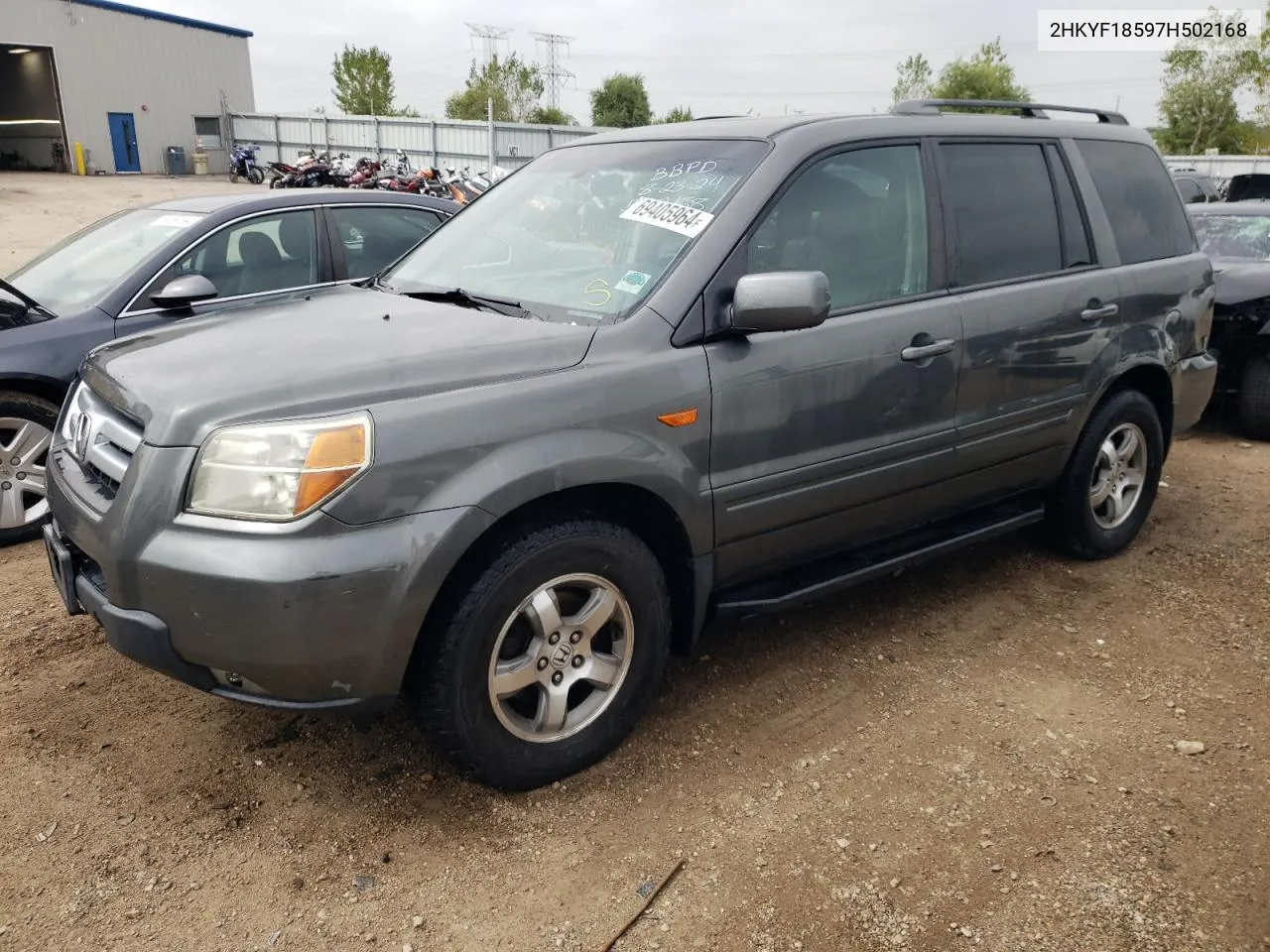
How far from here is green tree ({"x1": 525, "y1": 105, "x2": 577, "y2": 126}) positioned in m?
63.6

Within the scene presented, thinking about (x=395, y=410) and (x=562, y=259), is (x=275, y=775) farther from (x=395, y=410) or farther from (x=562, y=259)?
(x=562, y=259)

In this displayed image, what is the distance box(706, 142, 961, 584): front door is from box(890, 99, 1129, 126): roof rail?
0.39 m

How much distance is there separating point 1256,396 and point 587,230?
5.50 meters

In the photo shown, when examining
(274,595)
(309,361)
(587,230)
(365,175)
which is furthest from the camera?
(365,175)

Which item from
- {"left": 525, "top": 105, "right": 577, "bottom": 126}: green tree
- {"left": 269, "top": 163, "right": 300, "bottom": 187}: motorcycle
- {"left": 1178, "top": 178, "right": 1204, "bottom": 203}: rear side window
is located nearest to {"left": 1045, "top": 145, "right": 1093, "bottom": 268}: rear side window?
{"left": 1178, "top": 178, "right": 1204, "bottom": 203}: rear side window

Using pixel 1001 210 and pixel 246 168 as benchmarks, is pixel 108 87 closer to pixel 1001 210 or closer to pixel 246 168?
pixel 246 168

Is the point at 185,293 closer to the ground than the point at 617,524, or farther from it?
farther from it

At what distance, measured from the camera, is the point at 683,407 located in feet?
9.12

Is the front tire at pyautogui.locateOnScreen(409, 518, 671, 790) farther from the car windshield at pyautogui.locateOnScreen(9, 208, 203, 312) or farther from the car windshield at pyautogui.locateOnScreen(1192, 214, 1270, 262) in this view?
the car windshield at pyautogui.locateOnScreen(1192, 214, 1270, 262)

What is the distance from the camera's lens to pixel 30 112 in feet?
116

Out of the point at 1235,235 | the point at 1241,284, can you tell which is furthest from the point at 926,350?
the point at 1235,235

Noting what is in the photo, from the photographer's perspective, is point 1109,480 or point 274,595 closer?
point 274,595

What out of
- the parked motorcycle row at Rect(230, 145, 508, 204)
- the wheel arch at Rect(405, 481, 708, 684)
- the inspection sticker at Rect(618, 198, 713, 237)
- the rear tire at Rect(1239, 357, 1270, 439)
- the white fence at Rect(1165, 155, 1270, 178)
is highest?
the white fence at Rect(1165, 155, 1270, 178)

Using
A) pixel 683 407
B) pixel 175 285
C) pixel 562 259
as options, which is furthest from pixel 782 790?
pixel 175 285
